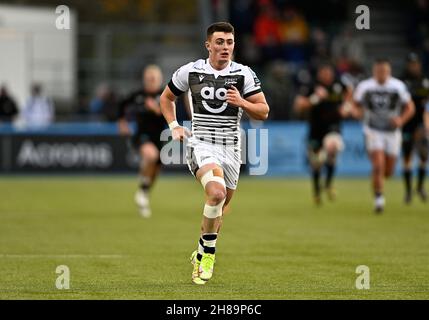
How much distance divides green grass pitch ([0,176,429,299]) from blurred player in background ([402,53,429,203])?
62 cm

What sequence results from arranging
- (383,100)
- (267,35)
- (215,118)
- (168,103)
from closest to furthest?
(215,118)
(168,103)
(383,100)
(267,35)

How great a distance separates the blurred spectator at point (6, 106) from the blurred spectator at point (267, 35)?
26.6 ft

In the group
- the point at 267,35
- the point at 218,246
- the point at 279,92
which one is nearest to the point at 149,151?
the point at 218,246

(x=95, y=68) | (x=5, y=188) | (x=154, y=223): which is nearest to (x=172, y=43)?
(x=95, y=68)

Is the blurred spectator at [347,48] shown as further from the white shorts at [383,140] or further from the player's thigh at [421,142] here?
the white shorts at [383,140]

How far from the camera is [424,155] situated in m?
22.3

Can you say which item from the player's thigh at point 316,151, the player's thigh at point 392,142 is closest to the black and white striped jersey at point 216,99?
the player's thigh at point 392,142

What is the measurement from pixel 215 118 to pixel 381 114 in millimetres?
9138

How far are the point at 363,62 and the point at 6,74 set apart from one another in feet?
37.8

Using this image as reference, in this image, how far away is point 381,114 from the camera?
19.5 meters

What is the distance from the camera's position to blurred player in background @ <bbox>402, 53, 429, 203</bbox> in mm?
21875

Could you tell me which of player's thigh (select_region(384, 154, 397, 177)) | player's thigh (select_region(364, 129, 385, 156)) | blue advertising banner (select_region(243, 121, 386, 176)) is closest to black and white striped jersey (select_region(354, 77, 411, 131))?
player's thigh (select_region(364, 129, 385, 156))

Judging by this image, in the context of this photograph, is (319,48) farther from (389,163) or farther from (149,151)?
(149,151)
